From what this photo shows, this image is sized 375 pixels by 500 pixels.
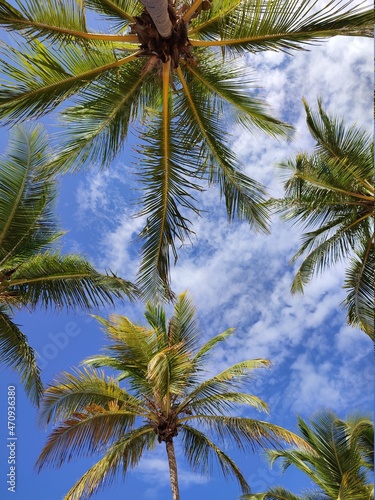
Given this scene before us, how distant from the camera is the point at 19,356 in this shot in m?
10.8

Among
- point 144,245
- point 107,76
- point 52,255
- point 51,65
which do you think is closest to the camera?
point 51,65

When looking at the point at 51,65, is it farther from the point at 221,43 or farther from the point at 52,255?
the point at 52,255

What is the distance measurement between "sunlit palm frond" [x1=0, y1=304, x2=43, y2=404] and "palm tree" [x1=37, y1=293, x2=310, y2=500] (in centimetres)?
38

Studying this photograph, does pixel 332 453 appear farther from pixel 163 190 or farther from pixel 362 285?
pixel 163 190

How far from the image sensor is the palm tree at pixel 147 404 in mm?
11117

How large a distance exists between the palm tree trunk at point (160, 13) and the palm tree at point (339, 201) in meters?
5.64

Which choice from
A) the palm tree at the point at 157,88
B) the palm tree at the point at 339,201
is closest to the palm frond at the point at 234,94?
the palm tree at the point at 157,88

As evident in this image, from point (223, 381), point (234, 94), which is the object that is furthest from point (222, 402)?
point (234, 94)

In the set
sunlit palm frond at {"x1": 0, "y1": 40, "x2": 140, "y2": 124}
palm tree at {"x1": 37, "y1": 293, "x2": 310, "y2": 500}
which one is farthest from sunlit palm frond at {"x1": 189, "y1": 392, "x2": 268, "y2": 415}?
sunlit palm frond at {"x1": 0, "y1": 40, "x2": 140, "y2": 124}

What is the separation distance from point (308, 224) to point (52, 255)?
5906 millimetres

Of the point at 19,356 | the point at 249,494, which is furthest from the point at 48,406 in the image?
the point at 249,494

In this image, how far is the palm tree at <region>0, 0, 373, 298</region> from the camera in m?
7.43

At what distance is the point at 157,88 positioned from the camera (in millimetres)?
8781

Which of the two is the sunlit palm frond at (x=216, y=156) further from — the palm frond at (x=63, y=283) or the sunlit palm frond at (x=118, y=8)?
the palm frond at (x=63, y=283)
